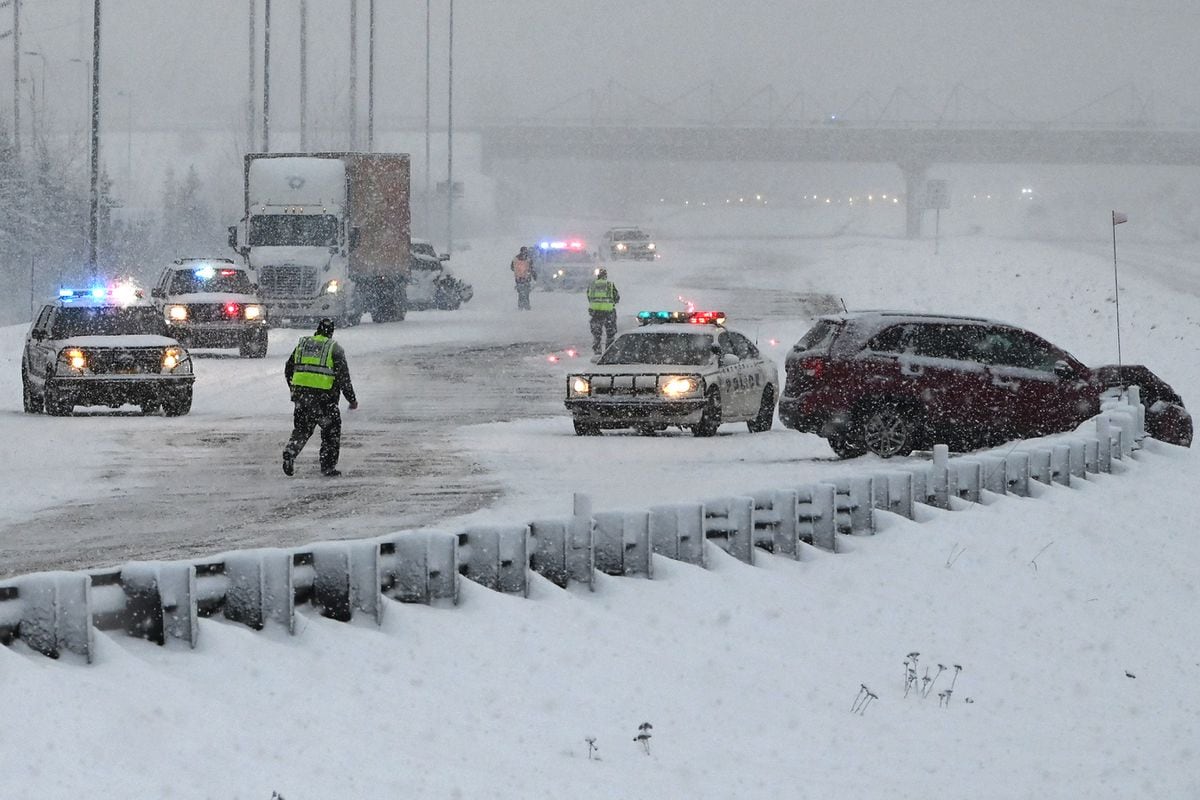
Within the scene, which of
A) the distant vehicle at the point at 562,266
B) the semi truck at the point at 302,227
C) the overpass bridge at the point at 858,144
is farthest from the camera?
the overpass bridge at the point at 858,144

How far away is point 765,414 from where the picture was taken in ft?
76.7

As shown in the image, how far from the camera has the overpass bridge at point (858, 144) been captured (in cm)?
15575

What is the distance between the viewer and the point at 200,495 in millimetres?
15797

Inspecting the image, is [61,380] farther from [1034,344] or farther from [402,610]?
[402,610]

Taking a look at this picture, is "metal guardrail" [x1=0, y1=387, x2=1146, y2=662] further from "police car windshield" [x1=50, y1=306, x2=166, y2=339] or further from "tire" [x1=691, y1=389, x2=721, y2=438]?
"police car windshield" [x1=50, y1=306, x2=166, y2=339]

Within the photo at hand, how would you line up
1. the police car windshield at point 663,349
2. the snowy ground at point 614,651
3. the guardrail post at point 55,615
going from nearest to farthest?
the snowy ground at point 614,651 < the guardrail post at point 55,615 < the police car windshield at point 663,349

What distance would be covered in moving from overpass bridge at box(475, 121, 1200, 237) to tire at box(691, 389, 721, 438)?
132025mm

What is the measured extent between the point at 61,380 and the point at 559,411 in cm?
666

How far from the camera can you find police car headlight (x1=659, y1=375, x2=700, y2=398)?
21500 millimetres

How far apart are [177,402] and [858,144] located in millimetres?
139552

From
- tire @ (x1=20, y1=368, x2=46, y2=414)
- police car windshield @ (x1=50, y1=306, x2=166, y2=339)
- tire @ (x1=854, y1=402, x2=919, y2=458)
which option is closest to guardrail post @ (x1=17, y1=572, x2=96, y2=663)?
tire @ (x1=854, y1=402, x2=919, y2=458)

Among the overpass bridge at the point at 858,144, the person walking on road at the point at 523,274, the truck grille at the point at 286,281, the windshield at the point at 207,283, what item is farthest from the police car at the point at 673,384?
the overpass bridge at the point at 858,144

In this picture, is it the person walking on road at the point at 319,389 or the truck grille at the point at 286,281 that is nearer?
the person walking on road at the point at 319,389

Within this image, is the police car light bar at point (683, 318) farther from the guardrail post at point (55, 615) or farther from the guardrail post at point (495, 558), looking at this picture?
the guardrail post at point (55, 615)
